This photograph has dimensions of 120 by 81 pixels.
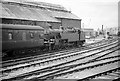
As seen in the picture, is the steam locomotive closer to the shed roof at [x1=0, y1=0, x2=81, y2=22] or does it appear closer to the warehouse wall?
the shed roof at [x1=0, y1=0, x2=81, y2=22]

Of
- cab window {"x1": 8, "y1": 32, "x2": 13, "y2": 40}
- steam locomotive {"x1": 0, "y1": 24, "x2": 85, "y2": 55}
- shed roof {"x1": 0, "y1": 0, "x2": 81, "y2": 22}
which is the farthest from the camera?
shed roof {"x1": 0, "y1": 0, "x2": 81, "y2": 22}

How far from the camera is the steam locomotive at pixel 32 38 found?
44.5 feet

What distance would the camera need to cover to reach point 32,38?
53.5 feet

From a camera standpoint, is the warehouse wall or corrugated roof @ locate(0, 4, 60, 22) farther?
the warehouse wall

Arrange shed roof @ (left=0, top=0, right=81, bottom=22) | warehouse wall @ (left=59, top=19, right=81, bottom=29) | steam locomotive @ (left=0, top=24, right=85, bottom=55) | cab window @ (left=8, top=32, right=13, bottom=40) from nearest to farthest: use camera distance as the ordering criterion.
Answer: steam locomotive @ (left=0, top=24, right=85, bottom=55), cab window @ (left=8, top=32, right=13, bottom=40), shed roof @ (left=0, top=0, right=81, bottom=22), warehouse wall @ (left=59, top=19, right=81, bottom=29)

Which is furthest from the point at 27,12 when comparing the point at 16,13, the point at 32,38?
the point at 32,38

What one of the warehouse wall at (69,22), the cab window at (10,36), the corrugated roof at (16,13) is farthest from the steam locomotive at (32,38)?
the warehouse wall at (69,22)

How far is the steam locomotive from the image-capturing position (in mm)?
13562

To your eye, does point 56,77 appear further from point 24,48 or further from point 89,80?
point 24,48

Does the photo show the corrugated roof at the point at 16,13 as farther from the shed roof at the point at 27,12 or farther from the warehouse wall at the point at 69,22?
the warehouse wall at the point at 69,22

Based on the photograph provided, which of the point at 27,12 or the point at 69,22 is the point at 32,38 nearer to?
the point at 27,12

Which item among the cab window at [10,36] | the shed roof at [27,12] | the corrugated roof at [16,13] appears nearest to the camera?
the cab window at [10,36]

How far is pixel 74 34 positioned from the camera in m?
22.7

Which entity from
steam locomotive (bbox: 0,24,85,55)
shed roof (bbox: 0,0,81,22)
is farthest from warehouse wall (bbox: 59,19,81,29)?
steam locomotive (bbox: 0,24,85,55)
